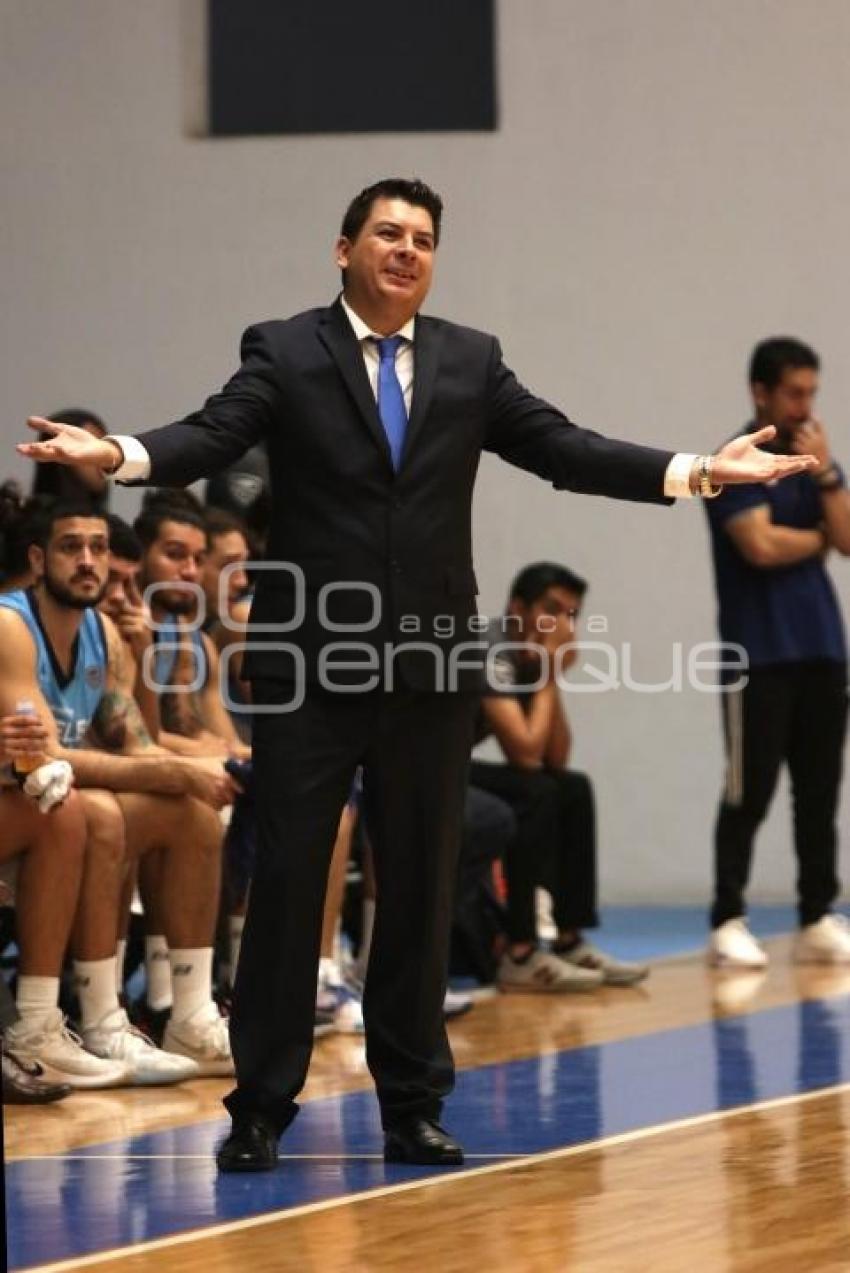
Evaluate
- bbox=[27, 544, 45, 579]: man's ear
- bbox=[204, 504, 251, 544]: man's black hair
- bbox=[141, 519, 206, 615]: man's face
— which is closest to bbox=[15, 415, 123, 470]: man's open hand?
bbox=[27, 544, 45, 579]: man's ear

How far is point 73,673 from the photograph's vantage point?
17.5 feet

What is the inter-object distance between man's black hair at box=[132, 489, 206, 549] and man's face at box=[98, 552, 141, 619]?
22cm

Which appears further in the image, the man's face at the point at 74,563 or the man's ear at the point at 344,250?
the man's face at the point at 74,563

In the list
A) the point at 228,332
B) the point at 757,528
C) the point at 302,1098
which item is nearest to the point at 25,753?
the point at 302,1098

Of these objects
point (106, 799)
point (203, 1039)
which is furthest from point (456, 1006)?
point (106, 799)

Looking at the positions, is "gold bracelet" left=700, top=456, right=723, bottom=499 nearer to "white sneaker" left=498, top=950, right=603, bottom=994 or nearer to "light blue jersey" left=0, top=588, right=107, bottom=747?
"light blue jersey" left=0, top=588, right=107, bottom=747

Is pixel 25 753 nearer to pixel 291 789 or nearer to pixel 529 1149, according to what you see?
pixel 291 789

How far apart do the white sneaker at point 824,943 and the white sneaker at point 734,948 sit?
133 millimetres

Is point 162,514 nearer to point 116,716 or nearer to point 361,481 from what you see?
point 116,716

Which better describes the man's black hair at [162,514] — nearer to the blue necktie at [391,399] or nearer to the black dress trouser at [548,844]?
the black dress trouser at [548,844]

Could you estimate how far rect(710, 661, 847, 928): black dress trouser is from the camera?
709cm

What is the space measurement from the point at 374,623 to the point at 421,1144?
86cm

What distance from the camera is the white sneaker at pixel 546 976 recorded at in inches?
262

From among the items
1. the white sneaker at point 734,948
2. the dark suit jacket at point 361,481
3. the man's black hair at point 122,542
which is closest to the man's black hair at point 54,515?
the man's black hair at point 122,542
